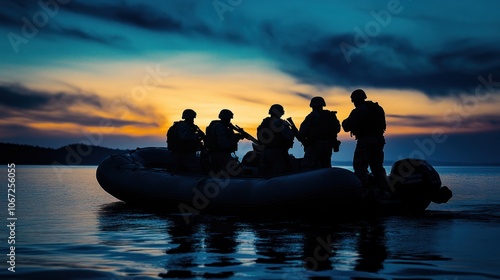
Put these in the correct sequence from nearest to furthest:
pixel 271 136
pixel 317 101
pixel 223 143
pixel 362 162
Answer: pixel 362 162
pixel 317 101
pixel 271 136
pixel 223 143

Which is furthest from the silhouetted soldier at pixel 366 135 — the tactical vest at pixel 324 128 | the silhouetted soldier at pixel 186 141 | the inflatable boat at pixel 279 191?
the silhouetted soldier at pixel 186 141

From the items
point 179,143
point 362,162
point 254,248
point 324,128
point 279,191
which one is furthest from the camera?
point 179,143

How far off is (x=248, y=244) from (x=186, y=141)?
765cm

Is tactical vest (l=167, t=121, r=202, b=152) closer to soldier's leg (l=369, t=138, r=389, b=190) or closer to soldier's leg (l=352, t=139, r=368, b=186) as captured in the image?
soldier's leg (l=352, t=139, r=368, b=186)

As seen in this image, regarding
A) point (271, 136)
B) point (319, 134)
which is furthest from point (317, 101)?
point (271, 136)

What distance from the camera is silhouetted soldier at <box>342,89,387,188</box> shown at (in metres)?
13.3

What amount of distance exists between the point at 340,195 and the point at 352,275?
550 centimetres

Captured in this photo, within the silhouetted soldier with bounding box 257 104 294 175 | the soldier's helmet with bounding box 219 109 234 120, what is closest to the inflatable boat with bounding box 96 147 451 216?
the silhouetted soldier with bounding box 257 104 294 175

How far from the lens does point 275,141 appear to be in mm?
14289

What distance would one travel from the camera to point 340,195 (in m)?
11.8

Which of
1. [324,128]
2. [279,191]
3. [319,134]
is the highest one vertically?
[324,128]

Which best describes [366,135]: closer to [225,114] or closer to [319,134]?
[319,134]

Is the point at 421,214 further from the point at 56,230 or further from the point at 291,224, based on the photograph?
the point at 56,230

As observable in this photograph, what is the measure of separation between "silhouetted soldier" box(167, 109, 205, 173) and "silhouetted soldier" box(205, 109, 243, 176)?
935mm
